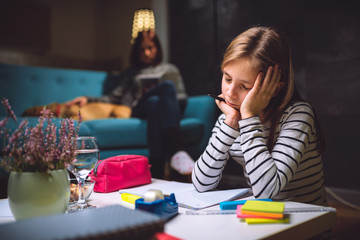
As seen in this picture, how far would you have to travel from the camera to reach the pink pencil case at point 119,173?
86 cm

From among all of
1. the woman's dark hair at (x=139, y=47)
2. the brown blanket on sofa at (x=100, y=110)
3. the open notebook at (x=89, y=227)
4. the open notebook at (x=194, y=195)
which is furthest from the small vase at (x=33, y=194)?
the woman's dark hair at (x=139, y=47)

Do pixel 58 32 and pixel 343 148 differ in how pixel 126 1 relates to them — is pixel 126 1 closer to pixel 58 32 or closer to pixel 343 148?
pixel 58 32

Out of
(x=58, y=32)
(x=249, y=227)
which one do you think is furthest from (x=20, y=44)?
(x=249, y=227)

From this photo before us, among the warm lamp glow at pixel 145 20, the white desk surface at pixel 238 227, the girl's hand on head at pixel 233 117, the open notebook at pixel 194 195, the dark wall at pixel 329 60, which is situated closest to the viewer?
the white desk surface at pixel 238 227

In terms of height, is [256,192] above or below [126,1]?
below

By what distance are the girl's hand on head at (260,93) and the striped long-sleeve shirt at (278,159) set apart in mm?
40

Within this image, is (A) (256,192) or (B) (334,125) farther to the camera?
(B) (334,125)

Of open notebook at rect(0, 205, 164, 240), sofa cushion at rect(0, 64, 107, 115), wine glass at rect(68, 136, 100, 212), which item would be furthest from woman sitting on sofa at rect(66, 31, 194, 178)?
open notebook at rect(0, 205, 164, 240)

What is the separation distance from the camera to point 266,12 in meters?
2.48

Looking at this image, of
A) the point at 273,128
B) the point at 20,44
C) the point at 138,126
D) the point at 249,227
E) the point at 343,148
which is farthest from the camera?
the point at 20,44

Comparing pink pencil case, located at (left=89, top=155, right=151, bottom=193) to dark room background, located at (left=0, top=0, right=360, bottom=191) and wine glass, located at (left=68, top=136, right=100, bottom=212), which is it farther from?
dark room background, located at (left=0, top=0, right=360, bottom=191)

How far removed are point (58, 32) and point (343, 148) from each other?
3.20 meters

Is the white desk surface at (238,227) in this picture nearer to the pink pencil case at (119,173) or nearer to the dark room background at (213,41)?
the pink pencil case at (119,173)

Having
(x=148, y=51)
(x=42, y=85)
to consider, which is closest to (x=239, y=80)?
(x=148, y=51)
